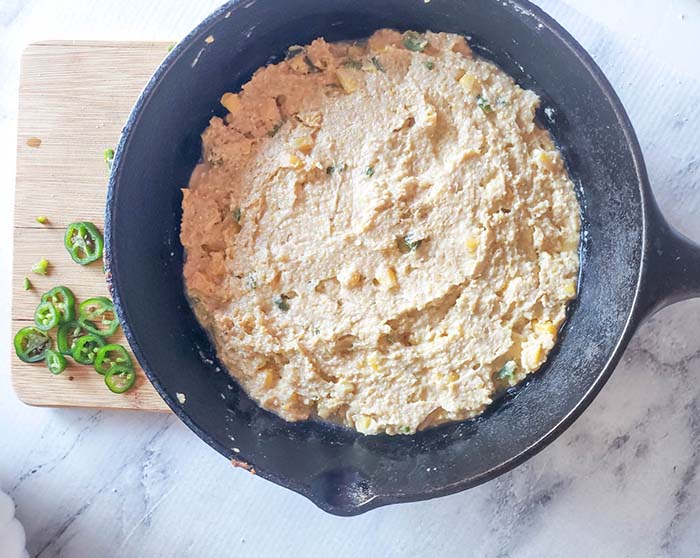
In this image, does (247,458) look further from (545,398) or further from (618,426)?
(618,426)

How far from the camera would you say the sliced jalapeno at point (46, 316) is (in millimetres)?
1835

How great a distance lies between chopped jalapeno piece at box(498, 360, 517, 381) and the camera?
1.65 m

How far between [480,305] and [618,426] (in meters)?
0.49

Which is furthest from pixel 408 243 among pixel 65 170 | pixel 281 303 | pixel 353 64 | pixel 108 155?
pixel 65 170

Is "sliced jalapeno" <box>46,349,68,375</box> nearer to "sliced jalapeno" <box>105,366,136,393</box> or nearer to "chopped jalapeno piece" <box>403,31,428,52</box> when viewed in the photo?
"sliced jalapeno" <box>105,366,136,393</box>

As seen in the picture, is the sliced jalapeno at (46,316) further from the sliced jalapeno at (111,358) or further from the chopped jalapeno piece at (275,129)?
the chopped jalapeno piece at (275,129)

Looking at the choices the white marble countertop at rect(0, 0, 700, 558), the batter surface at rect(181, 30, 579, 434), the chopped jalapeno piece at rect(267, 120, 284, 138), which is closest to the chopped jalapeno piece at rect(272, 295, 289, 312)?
the batter surface at rect(181, 30, 579, 434)

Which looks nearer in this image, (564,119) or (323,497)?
(323,497)

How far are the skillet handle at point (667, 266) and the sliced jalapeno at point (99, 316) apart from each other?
1.17 m

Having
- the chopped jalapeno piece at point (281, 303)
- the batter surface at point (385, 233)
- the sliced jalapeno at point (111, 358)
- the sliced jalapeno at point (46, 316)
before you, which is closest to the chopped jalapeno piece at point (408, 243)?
the batter surface at point (385, 233)

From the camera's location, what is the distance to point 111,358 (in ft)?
6.07

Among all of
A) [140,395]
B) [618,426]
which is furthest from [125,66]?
[618,426]

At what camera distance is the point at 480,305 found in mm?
1616

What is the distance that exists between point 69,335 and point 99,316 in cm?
9
